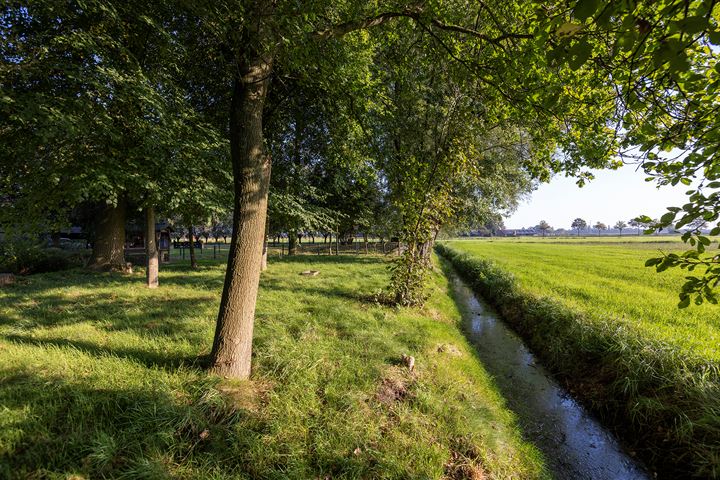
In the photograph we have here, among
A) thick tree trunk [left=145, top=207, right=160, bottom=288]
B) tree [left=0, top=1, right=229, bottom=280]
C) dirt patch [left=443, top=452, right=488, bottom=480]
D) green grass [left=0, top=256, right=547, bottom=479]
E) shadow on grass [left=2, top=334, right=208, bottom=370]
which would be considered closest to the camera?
green grass [left=0, top=256, right=547, bottom=479]

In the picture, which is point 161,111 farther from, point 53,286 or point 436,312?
point 436,312

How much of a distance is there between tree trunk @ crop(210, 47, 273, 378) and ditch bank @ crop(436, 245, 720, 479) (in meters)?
5.84

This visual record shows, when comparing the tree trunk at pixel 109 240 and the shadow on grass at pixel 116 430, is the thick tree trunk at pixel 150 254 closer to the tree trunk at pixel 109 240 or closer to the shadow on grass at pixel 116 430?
the tree trunk at pixel 109 240

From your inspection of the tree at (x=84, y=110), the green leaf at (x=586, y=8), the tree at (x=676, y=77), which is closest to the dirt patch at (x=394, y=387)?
the tree at (x=676, y=77)

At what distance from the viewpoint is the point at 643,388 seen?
4.86 metres

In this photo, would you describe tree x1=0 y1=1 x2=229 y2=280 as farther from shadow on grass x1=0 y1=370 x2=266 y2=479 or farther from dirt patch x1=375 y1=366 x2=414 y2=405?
dirt patch x1=375 y1=366 x2=414 y2=405

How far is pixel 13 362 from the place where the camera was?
4.06 m

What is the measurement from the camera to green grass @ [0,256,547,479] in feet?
9.27

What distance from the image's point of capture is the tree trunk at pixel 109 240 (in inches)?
540

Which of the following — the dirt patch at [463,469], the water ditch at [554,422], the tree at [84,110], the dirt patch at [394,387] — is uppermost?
the tree at [84,110]

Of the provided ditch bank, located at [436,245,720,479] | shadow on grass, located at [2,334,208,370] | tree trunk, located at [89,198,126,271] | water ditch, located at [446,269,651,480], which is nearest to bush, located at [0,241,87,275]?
tree trunk, located at [89,198,126,271]

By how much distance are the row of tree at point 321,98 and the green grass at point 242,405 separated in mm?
797

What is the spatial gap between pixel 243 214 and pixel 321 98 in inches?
148

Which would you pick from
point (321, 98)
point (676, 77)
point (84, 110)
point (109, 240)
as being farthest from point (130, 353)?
point (109, 240)
